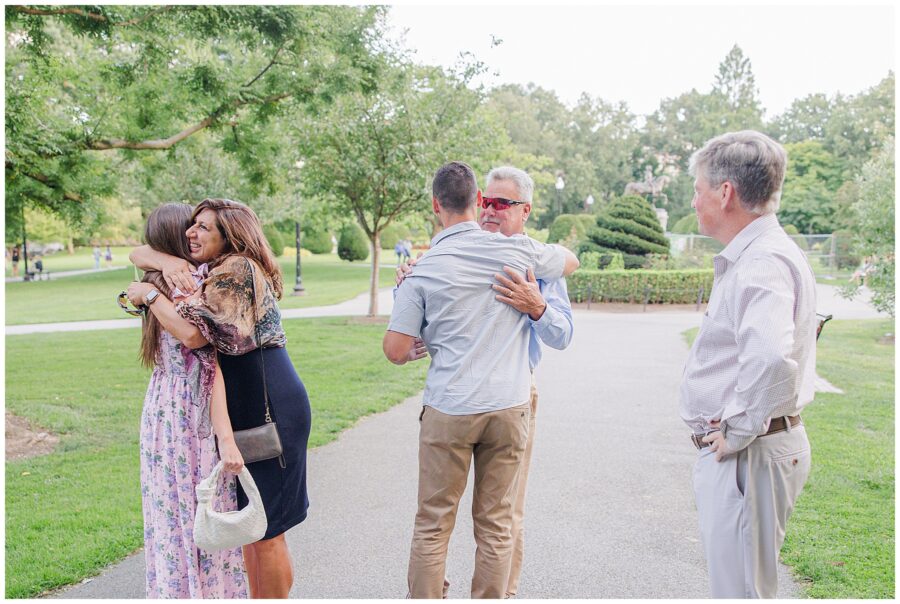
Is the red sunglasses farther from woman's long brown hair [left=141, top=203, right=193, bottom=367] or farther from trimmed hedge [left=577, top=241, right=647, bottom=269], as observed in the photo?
trimmed hedge [left=577, top=241, right=647, bottom=269]

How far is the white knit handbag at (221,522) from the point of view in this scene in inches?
111

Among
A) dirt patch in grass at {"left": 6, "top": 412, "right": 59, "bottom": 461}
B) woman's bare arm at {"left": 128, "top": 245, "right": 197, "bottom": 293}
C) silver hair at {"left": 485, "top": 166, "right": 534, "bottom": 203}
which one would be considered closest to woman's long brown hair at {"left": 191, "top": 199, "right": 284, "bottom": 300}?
woman's bare arm at {"left": 128, "top": 245, "right": 197, "bottom": 293}

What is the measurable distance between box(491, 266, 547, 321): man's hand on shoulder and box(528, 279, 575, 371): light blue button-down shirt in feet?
0.27

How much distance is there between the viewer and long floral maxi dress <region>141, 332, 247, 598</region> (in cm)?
304

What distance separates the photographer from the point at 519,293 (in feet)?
9.53

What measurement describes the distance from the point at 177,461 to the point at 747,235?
2397 millimetres

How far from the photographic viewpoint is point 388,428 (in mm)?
7082

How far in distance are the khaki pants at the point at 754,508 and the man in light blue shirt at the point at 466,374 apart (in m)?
0.88

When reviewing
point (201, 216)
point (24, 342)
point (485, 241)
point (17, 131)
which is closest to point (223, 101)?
point (17, 131)

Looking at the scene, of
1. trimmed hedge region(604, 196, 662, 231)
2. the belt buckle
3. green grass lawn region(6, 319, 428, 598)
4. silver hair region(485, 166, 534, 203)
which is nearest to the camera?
the belt buckle

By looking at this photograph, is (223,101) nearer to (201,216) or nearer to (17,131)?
(17,131)

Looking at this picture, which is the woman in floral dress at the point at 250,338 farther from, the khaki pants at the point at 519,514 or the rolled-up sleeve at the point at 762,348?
the rolled-up sleeve at the point at 762,348

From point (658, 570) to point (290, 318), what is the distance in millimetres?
14117

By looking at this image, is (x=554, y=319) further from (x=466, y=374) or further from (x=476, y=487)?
(x=476, y=487)
